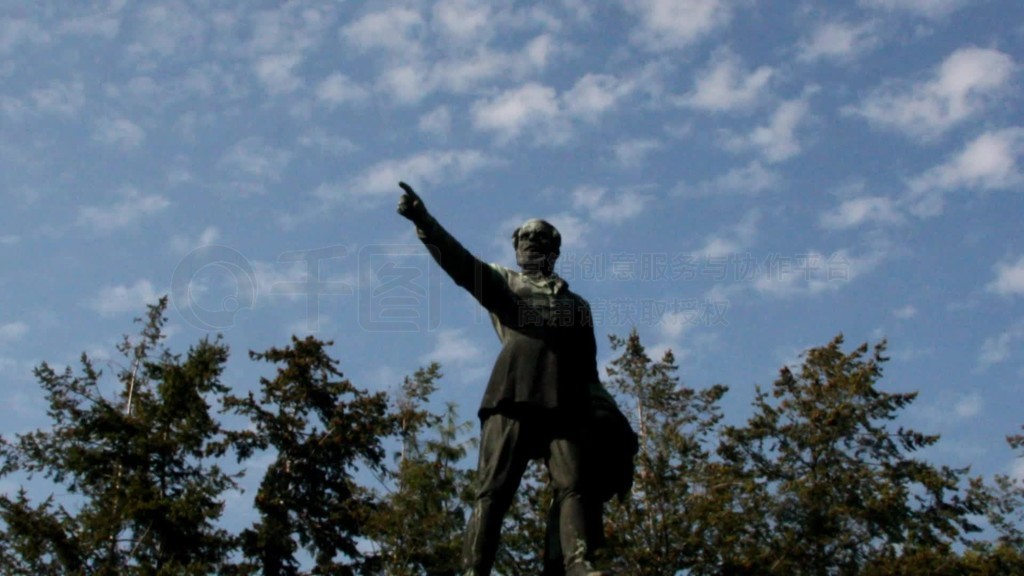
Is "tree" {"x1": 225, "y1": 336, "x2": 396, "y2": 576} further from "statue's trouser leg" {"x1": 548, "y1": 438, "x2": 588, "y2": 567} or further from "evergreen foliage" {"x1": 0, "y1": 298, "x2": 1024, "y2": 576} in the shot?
"statue's trouser leg" {"x1": 548, "y1": 438, "x2": 588, "y2": 567}

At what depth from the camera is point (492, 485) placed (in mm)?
6727

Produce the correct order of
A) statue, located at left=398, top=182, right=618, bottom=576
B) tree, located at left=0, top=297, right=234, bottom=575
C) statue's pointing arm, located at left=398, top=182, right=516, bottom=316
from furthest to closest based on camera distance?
tree, located at left=0, top=297, right=234, bottom=575, statue's pointing arm, located at left=398, top=182, right=516, bottom=316, statue, located at left=398, top=182, right=618, bottom=576

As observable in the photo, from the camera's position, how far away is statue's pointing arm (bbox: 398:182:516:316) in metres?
6.79

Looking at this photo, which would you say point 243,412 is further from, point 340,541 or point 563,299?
point 563,299

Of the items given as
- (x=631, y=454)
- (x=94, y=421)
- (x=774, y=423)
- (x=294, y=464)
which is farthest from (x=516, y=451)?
(x=774, y=423)

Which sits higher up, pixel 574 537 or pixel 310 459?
pixel 310 459

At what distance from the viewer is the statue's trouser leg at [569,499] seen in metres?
6.39

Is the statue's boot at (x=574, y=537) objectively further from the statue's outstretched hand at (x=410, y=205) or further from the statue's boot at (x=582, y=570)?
the statue's outstretched hand at (x=410, y=205)

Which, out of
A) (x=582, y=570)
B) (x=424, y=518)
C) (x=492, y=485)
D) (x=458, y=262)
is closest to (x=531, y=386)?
(x=492, y=485)

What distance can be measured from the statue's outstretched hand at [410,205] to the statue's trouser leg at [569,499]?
157 cm

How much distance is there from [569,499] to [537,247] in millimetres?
1735

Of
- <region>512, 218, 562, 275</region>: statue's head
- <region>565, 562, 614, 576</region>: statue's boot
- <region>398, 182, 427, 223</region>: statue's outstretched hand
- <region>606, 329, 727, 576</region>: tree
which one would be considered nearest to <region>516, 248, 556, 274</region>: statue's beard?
<region>512, 218, 562, 275</region>: statue's head

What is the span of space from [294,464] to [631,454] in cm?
2047

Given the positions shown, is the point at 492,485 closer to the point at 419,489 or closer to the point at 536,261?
the point at 536,261
